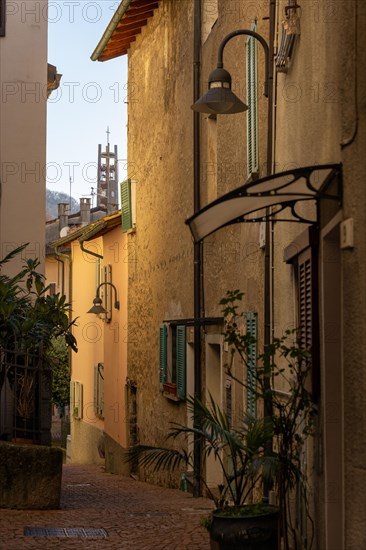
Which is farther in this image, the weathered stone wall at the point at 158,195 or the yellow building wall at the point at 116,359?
the yellow building wall at the point at 116,359

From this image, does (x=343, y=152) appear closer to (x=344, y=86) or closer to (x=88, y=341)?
(x=344, y=86)

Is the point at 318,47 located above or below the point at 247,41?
below

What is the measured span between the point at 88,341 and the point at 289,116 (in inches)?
886

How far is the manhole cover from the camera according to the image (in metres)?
11.1

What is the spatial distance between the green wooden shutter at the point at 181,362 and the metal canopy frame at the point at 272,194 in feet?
31.0

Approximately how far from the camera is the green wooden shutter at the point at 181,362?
1730cm

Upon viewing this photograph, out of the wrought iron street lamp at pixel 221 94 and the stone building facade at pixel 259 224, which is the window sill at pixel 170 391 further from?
the wrought iron street lamp at pixel 221 94

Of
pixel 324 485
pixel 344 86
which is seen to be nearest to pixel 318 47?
pixel 344 86

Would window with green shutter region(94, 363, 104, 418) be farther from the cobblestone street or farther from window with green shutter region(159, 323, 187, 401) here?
the cobblestone street

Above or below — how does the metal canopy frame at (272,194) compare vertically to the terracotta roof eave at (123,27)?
below

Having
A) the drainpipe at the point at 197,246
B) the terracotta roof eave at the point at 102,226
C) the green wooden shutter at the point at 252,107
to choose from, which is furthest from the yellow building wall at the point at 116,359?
the green wooden shutter at the point at 252,107

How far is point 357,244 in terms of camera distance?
21.6 feet

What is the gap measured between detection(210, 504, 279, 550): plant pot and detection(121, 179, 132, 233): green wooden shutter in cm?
1546

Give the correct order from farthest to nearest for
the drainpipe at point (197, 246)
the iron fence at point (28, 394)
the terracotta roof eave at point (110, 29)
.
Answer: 1. the terracotta roof eave at point (110, 29)
2. the drainpipe at point (197, 246)
3. the iron fence at point (28, 394)
